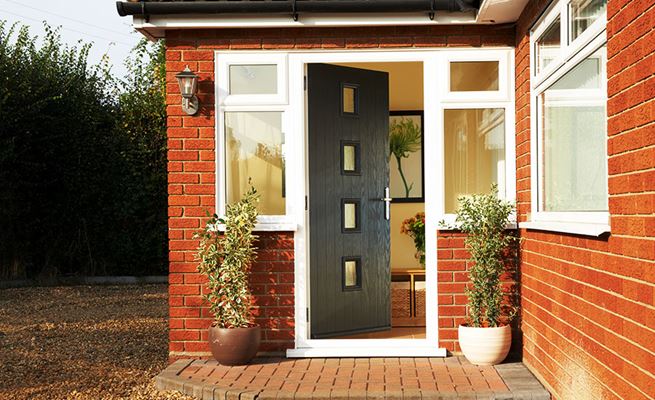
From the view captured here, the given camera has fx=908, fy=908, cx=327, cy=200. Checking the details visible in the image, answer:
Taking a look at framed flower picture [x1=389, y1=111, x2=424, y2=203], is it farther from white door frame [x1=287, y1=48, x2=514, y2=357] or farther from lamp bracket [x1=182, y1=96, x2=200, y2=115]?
lamp bracket [x1=182, y1=96, x2=200, y2=115]

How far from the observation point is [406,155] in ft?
38.0

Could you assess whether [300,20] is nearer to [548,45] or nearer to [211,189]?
[211,189]

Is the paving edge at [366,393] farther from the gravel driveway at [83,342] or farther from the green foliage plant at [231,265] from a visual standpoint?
the green foliage plant at [231,265]

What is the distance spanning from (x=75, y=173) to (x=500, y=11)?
9.34m

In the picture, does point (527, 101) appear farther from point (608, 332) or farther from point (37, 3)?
point (37, 3)

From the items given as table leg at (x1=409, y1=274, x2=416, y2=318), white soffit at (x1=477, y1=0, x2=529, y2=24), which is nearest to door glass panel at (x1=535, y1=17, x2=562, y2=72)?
white soffit at (x1=477, y1=0, x2=529, y2=24)

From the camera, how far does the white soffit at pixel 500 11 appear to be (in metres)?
6.12

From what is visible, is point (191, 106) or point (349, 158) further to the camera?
point (349, 158)

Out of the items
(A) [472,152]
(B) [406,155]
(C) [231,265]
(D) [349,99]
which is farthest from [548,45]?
(B) [406,155]

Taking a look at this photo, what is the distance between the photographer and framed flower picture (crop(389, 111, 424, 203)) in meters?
11.5

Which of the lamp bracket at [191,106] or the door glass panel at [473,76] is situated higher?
the door glass panel at [473,76]

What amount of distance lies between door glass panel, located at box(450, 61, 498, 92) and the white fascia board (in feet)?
1.23

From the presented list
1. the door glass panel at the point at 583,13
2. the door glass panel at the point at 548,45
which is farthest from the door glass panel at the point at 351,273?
the door glass panel at the point at 583,13

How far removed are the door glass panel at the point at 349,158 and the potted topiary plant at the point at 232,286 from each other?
1.47m
